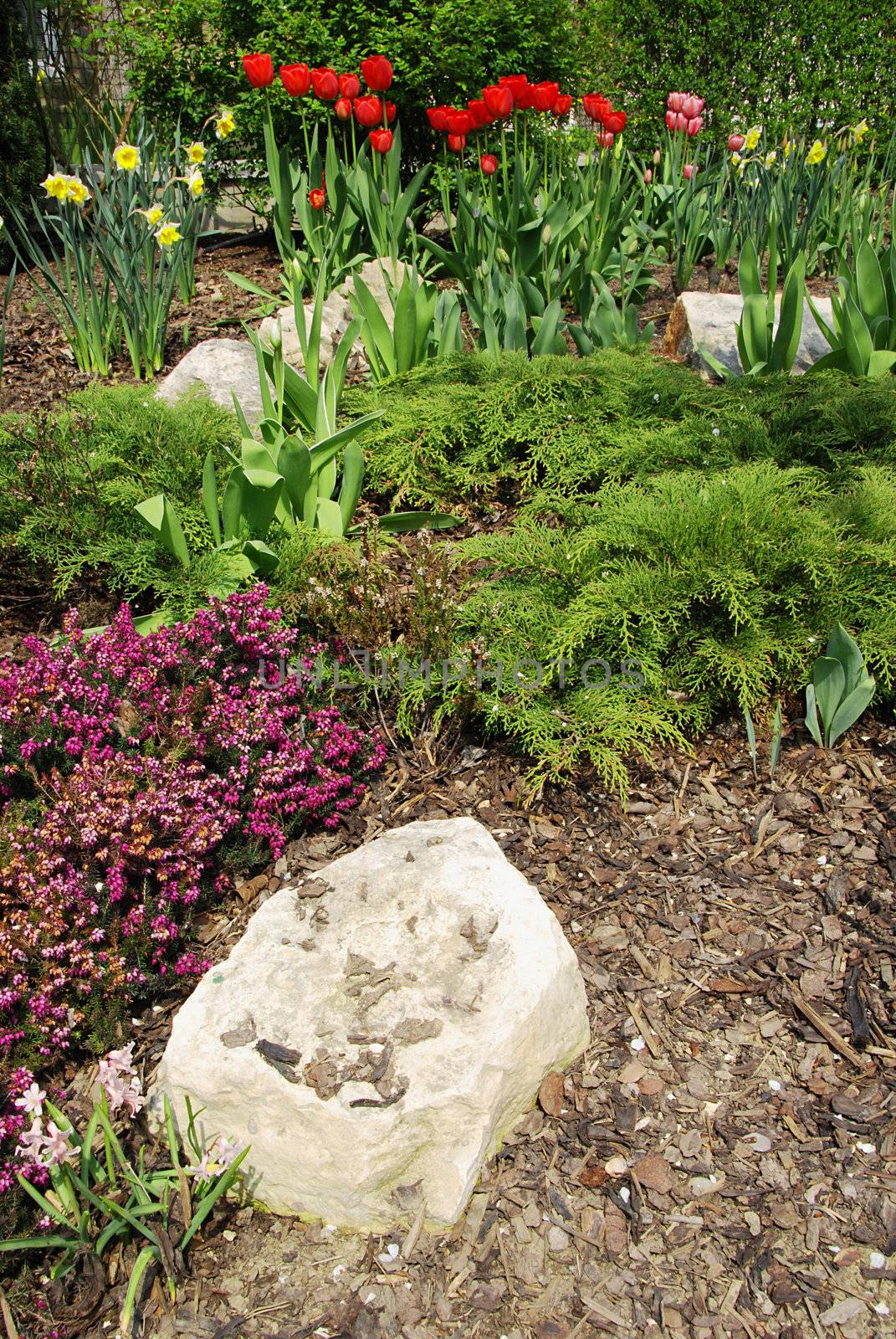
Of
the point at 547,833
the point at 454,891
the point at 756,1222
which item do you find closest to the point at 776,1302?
the point at 756,1222

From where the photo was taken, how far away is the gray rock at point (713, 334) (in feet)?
15.1

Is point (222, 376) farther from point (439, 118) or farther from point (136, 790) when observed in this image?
point (136, 790)

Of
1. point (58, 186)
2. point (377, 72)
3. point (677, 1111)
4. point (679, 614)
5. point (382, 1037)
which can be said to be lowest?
point (677, 1111)

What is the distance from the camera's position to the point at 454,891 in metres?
2.15

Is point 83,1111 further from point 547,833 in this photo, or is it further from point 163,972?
point 547,833

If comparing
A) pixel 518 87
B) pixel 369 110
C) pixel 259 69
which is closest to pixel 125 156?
pixel 259 69

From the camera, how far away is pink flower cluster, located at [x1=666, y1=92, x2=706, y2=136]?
5750 millimetres

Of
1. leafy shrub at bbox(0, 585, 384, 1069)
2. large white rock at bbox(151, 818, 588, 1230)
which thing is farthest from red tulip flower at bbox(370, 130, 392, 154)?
large white rock at bbox(151, 818, 588, 1230)

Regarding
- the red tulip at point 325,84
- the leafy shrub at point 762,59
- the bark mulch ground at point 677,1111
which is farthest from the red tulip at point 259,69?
the leafy shrub at point 762,59

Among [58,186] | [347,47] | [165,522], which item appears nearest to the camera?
[165,522]

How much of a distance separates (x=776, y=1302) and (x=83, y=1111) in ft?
4.35

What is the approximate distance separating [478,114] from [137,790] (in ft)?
12.8

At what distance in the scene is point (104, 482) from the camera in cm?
336

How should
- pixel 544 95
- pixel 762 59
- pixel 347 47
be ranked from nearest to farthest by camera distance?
pixel 544 95
pixel 347 47
pixel 762 59
